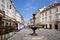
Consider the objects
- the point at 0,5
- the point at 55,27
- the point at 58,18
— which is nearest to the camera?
the point at 0,5

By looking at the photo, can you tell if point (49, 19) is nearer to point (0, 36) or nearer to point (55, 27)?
point (55, 27)

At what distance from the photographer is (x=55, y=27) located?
176ft

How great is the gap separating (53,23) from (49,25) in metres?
5.23

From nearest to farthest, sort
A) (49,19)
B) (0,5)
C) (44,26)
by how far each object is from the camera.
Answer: (0,5), (49,19), (44,26)

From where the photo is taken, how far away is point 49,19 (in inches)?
2315

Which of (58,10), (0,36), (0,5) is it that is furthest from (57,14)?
(0,36)

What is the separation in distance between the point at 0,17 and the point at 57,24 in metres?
35.6

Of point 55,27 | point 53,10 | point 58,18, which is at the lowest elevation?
point 55,27

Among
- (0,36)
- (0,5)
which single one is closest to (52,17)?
(0,5)

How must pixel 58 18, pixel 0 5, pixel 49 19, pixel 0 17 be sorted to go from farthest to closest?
pixel 49 19
pixel 58 18
pixel 0 5
pixel 0 17

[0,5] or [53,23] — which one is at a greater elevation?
[0,5]

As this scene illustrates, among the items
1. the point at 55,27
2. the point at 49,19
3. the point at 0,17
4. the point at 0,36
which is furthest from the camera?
the point at 49,19

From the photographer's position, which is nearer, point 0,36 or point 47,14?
point 0,36

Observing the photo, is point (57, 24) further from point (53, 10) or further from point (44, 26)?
point (44, 26)
